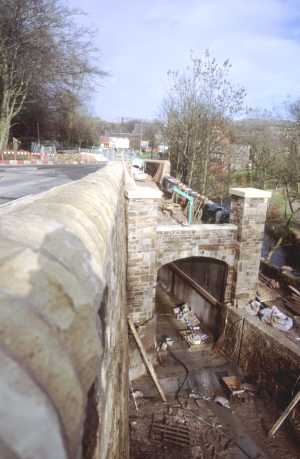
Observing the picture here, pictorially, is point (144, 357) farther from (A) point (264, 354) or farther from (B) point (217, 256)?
(B) point (217, 256)

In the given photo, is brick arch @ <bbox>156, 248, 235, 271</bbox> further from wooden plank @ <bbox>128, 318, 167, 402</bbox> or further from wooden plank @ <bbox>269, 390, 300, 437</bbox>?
wooden plank @ <bbox>269, 390, 300, 437</bbox>

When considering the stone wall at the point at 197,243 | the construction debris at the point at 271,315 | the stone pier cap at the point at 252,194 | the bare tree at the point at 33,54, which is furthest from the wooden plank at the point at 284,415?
the bare tree at the point at 33,54

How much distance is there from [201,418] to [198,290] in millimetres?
4424

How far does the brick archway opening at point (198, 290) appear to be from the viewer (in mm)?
9539

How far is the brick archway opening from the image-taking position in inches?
376

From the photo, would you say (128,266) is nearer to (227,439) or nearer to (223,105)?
(227,439)

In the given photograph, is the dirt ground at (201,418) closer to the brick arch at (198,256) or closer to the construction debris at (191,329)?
the construction debris at (191,329)

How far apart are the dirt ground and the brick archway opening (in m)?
1.59

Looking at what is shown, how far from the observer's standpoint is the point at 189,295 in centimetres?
1132

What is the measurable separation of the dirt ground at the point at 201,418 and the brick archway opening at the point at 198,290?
159cm

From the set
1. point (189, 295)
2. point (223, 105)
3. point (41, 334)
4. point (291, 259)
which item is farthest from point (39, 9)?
point (41, 334)

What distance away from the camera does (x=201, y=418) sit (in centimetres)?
686

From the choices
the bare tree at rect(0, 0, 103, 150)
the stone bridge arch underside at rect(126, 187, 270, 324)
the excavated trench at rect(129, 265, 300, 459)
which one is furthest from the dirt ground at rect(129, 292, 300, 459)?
the bare tree at rect(0, 0, 103, 150)

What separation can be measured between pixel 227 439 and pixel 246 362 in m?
2.21
